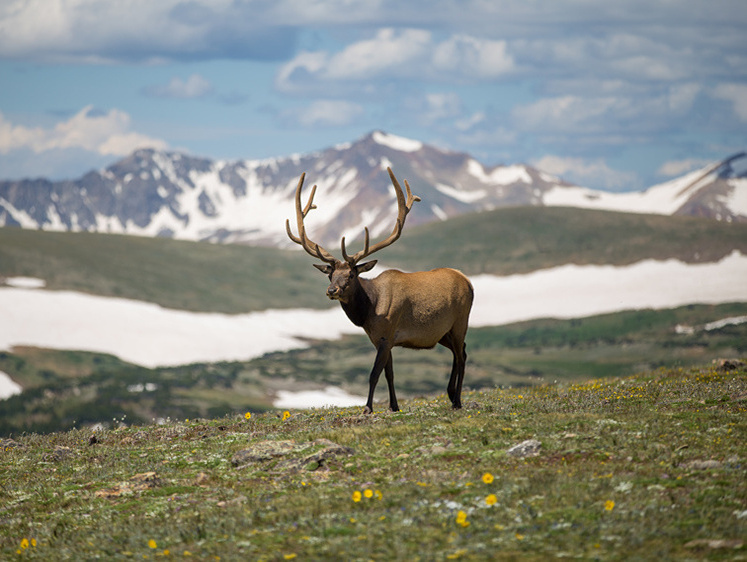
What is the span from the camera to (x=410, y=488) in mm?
12891

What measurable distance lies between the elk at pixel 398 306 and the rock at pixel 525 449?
5.41m

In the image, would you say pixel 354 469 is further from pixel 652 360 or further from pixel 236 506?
pixel 652 360

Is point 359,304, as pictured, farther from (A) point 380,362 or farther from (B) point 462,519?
(B) point 462,519

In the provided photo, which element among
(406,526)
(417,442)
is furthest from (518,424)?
(406,526)

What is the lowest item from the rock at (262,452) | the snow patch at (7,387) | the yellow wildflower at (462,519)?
the snow patch at (7,387)

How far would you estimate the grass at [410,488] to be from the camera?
10.8 metres

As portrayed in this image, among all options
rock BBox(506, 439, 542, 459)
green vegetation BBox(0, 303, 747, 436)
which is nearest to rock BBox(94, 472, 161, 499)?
rock BBox(506, 439, 542, 459)

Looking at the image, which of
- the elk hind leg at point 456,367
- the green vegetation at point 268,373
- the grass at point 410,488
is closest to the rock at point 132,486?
the grass at point 410,488

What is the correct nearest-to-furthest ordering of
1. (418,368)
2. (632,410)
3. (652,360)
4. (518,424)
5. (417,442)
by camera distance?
(417,442), (518,424), (632,410), (652,360), (418,368)

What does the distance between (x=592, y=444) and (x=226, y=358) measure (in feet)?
575

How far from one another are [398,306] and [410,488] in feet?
24.9

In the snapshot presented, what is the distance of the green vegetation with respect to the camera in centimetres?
12394

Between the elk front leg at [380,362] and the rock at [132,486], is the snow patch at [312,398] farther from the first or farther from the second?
the rock at [132,486]

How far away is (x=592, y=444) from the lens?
1453 centimetres
